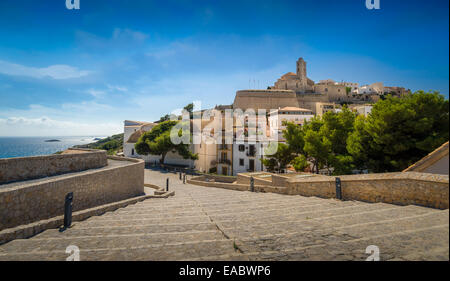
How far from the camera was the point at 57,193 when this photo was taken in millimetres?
6145

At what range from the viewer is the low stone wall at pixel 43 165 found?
7.11 meters

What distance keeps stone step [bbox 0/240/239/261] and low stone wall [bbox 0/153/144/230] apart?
2.23m

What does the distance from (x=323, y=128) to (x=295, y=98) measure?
47.4 m

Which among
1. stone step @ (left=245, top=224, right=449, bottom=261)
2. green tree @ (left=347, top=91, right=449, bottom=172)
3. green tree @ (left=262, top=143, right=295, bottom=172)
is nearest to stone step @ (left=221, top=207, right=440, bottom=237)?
stone step @ (left=245, top=224, right=449, bottom=261)

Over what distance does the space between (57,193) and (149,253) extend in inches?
212

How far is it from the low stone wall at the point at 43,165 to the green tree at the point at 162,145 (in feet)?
59.2

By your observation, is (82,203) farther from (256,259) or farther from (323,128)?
(323,128)

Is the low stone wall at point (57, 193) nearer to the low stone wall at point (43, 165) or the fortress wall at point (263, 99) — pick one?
the low stone wall at point (43, 165)

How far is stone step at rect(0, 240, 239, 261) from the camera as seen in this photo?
8.79 ft

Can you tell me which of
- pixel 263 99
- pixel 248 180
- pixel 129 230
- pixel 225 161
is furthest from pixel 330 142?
pixel 263 99
